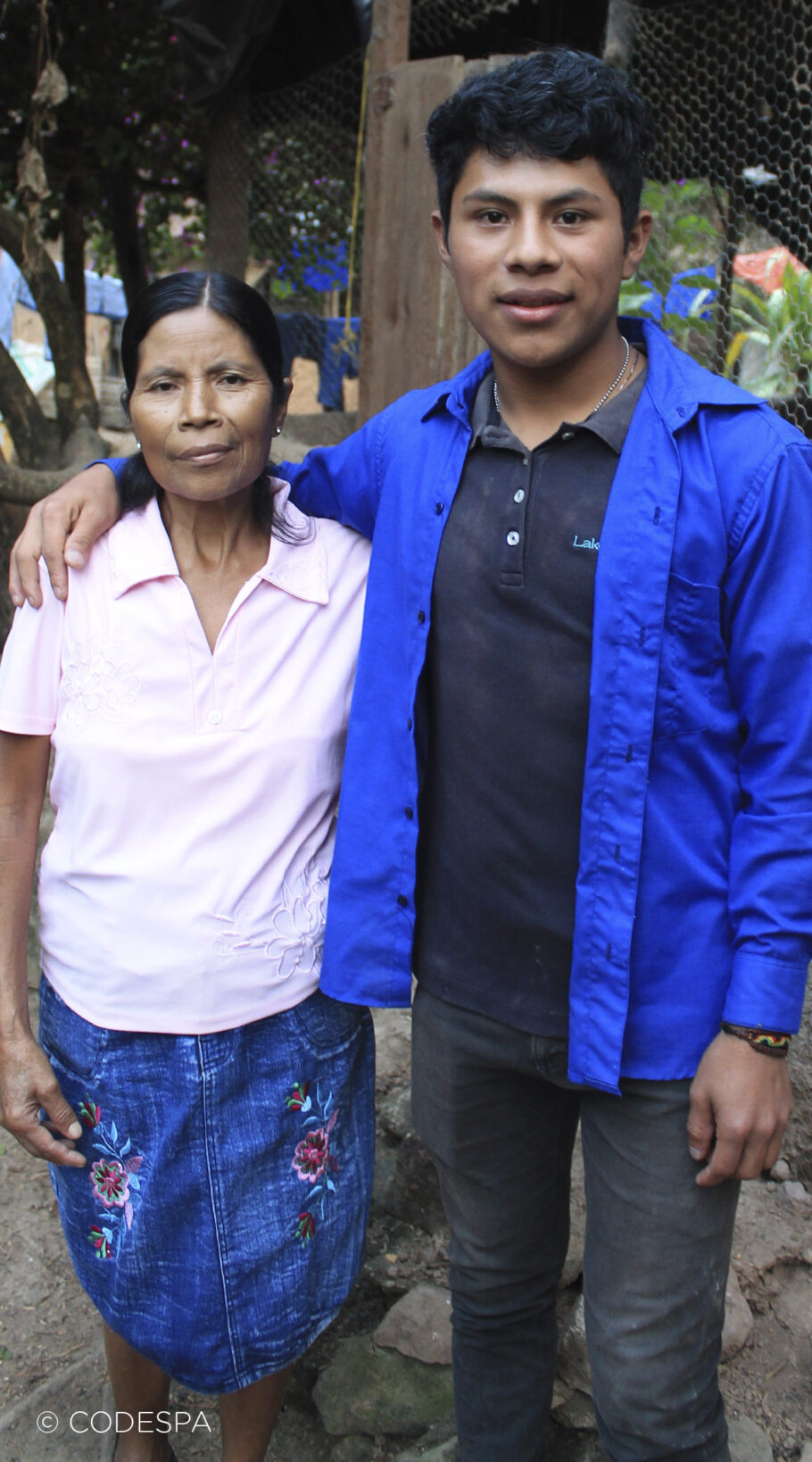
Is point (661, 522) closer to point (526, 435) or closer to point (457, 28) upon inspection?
point (526, 435)

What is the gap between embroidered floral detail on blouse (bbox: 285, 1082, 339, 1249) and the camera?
5.74ft

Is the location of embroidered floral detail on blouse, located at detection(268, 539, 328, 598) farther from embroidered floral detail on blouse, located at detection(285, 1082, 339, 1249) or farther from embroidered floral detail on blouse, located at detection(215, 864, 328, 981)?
embroidered floral detail on blouse, located at detection(285, 1082, 339, 1249)

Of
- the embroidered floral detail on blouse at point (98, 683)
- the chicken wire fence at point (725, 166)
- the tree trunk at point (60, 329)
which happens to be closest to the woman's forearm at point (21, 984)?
the embroidered floral detail on blouse at point (98, 683)

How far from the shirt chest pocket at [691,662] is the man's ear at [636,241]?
0.46 m

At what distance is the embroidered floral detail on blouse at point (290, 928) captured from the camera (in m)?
1.66

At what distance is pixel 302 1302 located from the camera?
1785 millimetres

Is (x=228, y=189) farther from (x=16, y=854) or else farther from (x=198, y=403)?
(x=16, y=854)

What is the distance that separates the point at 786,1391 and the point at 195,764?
166cm

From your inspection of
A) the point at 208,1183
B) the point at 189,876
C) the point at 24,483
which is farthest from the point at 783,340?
the point at 208,1183

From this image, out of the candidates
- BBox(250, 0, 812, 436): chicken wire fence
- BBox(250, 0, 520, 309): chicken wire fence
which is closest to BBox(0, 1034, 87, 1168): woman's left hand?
BBox(250, 0, 812, 436): chicken wire fence

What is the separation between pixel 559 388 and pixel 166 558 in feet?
2.05

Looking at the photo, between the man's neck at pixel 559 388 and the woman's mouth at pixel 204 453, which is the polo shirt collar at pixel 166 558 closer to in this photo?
the woman's mouth at pixel 204 453

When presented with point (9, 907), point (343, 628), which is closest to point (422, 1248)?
point (9, 907)

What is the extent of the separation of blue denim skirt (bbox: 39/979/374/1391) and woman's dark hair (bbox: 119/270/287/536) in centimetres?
80
